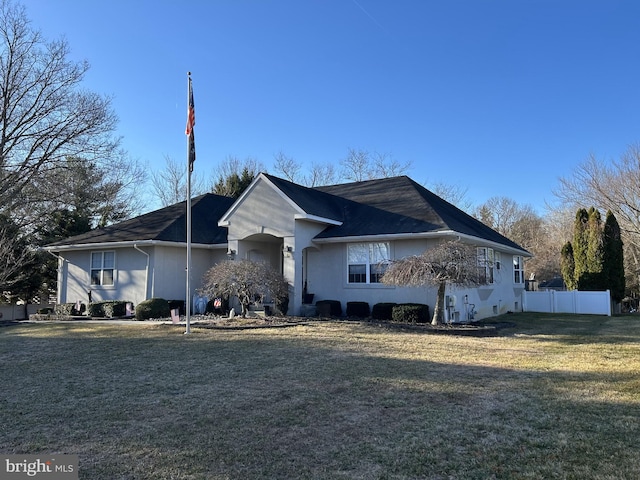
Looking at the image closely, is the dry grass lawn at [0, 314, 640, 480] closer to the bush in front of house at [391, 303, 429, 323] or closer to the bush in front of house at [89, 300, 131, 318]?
the bush in front of house at [391, 303, 429, 323]

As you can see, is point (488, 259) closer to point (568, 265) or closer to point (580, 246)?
point (580, 246)

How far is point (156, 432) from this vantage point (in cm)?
531

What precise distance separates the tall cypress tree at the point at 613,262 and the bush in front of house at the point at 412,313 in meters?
14.5

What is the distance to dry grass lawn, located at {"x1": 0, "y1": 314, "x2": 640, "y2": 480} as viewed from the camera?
4398 millimetres

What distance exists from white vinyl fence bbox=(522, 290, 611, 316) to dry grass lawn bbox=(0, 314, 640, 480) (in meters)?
12.8

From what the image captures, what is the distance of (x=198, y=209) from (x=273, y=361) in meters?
15.6

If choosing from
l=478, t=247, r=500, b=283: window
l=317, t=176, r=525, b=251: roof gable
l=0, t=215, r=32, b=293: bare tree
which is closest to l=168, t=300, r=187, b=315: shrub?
l=317, t=176, r=525, b=251: roof gable

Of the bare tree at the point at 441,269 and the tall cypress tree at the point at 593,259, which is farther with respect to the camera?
the tall cypress tree at the point at 593,259

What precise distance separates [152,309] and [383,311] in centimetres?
896

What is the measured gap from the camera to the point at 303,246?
1806 cm

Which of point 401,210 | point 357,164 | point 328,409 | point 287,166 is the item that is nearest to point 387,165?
point 357,164

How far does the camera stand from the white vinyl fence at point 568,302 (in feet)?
75.2
